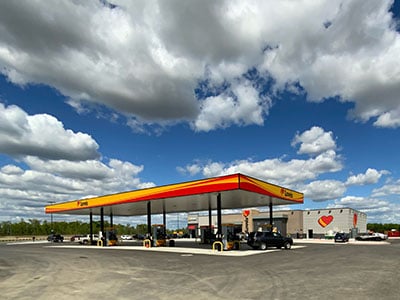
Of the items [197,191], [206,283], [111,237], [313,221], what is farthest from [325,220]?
[206,283]

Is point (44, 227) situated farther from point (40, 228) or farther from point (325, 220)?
point (325, 220)

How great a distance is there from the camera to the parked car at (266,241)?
30.0 meters

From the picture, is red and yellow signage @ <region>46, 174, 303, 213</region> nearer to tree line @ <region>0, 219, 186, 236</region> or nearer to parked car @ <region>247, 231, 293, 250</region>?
parked car @ <region>247, 231, 293, 250</region>

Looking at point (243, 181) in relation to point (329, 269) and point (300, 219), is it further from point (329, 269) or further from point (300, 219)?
point (300, 219)

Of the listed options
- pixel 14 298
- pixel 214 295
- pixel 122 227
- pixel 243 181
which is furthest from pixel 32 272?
pixel 122 227

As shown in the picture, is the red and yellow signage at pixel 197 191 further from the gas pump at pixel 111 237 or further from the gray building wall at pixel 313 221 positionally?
the gray building wall at pixel 313 221

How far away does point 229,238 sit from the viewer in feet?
97.2

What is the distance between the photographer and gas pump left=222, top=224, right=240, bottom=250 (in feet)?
95.2

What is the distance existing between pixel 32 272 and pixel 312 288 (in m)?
12.1

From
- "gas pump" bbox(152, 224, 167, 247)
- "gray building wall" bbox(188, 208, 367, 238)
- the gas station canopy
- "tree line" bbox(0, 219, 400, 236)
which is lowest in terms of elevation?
"tree line" bbox(0, 219, 400, 236)

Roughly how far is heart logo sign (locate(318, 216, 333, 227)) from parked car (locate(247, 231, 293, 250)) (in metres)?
36.9

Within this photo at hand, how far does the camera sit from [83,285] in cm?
1186

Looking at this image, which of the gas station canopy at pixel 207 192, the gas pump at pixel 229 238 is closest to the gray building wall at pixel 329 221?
the gas station canopy at pixel 207 192

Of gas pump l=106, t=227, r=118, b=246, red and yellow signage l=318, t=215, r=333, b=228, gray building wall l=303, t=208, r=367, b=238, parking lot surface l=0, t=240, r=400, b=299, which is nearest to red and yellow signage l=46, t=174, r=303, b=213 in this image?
gas pump l=106, t=227, r=118, b=246
